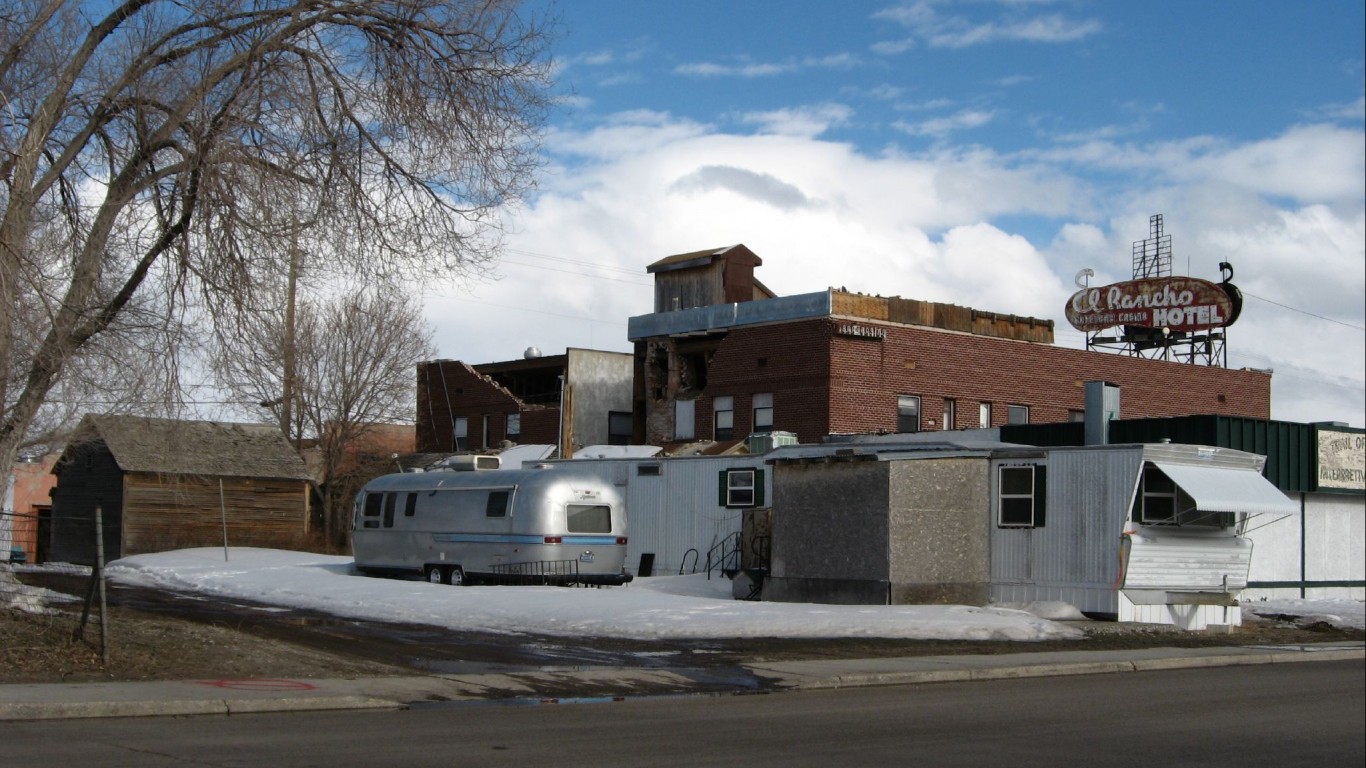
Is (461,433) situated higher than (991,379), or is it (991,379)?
(991,379)

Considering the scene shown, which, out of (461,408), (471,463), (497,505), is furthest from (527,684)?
(461,408)

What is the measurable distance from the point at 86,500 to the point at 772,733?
4039cm

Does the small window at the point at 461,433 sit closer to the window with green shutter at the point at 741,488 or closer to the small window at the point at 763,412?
the small window at the point at 763,412

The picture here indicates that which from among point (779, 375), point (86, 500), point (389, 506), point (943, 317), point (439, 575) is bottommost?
point (439, 575)

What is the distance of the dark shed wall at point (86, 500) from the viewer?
45.1 m

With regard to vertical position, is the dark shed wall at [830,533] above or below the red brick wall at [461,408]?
below

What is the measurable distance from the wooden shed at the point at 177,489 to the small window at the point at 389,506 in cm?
1307

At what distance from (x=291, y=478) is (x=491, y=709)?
36409 millimetres

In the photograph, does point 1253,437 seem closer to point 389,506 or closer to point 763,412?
point 389,506

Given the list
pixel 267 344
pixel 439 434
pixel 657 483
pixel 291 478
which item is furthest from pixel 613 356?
pixel 267 344

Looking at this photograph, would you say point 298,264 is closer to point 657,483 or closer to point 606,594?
point 606,594

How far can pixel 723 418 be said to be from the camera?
49.3 m

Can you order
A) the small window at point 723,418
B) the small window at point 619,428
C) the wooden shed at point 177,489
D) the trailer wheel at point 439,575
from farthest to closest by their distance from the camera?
1. the small window at point 619,428
2. the small window at point 723,418
3. the wooden shed at point 177,489
4. the trailer wheel at point 439,575

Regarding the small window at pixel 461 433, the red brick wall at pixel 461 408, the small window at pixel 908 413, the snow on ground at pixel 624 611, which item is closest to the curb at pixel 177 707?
the snow on ground at pixel 624 611
